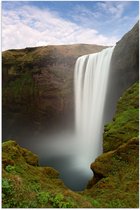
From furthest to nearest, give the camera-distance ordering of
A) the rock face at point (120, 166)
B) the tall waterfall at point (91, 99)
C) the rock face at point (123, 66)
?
the tall waterfall at point (91, 99) → the rock face at point (123, 66) → the rock face at point (120, 166)

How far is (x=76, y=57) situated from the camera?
40344 mm

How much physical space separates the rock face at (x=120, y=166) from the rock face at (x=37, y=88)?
2372 cm

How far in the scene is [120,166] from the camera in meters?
11.1

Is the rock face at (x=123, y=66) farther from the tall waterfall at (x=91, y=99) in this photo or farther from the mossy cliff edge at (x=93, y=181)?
the mossy cliff edge at (x=93, y=181)

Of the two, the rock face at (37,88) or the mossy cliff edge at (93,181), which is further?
the rock face at (37,88)

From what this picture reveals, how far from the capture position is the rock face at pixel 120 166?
9133 mm

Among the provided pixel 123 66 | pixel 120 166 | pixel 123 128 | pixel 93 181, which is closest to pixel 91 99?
pixel 123 66

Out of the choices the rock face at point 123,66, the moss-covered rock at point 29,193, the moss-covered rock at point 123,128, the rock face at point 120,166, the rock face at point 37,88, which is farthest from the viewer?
the rock face at point 37,88

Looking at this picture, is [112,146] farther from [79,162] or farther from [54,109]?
[54,109]

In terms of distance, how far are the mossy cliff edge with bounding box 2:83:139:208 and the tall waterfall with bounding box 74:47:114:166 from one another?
1282 cm

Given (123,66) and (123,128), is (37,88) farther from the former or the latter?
(123,128)

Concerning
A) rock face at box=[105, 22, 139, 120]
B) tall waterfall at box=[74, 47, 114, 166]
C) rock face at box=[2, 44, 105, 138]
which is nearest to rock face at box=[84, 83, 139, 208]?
rock face at box=[105, 22, 139, 120]

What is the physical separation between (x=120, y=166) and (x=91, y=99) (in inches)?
868

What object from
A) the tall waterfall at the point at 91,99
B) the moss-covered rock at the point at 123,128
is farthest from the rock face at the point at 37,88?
the moss-covered rock at the point at 123,128
